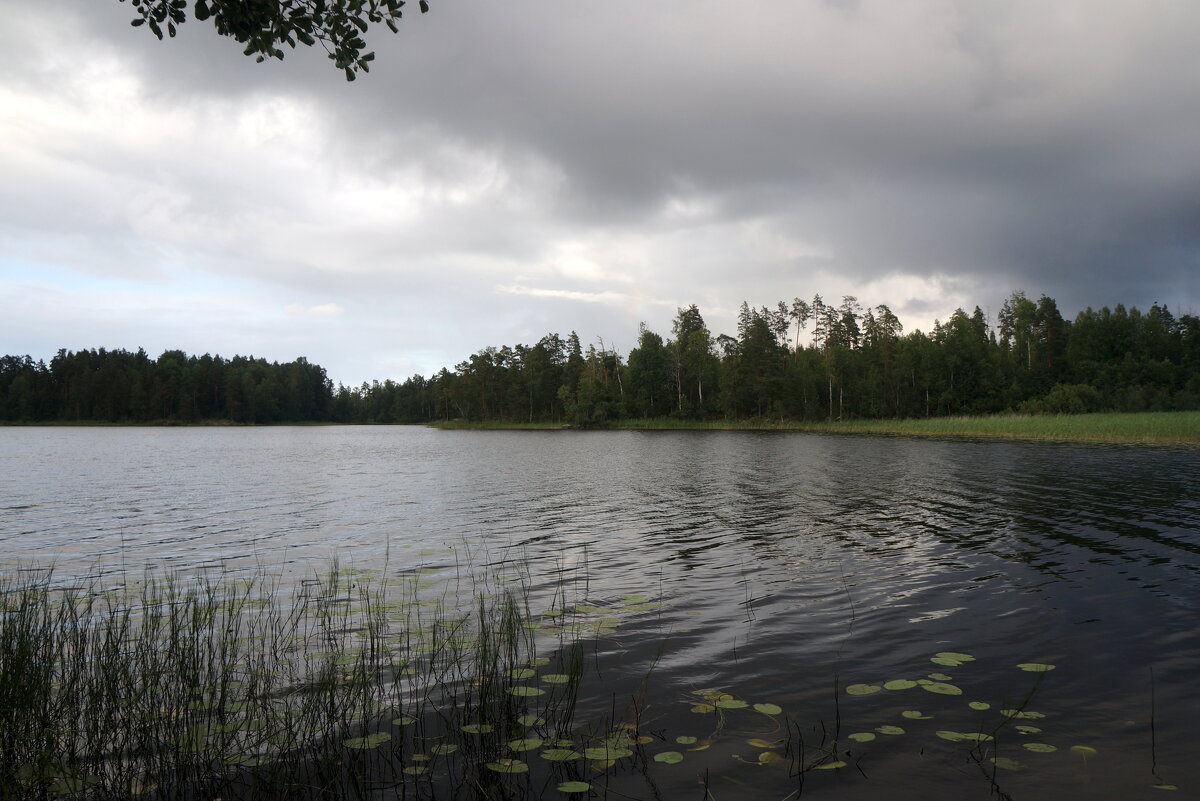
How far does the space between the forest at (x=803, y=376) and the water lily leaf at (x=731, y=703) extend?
99.1 meters

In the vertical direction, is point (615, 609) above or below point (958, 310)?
below

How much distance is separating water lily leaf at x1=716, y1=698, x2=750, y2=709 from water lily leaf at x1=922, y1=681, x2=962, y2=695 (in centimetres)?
217

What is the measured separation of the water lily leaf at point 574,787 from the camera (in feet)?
16.7

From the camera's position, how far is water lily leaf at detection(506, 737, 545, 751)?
5.69m

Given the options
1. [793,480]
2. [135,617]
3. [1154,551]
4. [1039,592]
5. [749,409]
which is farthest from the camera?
[749,409]

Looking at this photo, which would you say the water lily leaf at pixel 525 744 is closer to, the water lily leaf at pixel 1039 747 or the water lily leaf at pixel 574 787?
the water lily leaf at pixel 574 787

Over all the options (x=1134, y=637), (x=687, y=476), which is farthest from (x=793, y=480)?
(x=1134, y=637)

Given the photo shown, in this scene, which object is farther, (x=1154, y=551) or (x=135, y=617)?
(x=1154, y=551)

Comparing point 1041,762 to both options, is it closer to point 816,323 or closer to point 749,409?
point 749,409

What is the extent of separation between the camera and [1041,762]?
18.0 feet

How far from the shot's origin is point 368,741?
5.77 m

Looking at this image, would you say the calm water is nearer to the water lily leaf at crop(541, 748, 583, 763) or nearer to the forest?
the water lily leaf at crop(541, 748, 583, 763)

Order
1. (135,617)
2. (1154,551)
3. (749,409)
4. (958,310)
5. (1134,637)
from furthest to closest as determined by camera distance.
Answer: (958,310) → (749,409) → (1154,551) → (135,617) → (1134,637)

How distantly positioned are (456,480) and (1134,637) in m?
29.5
